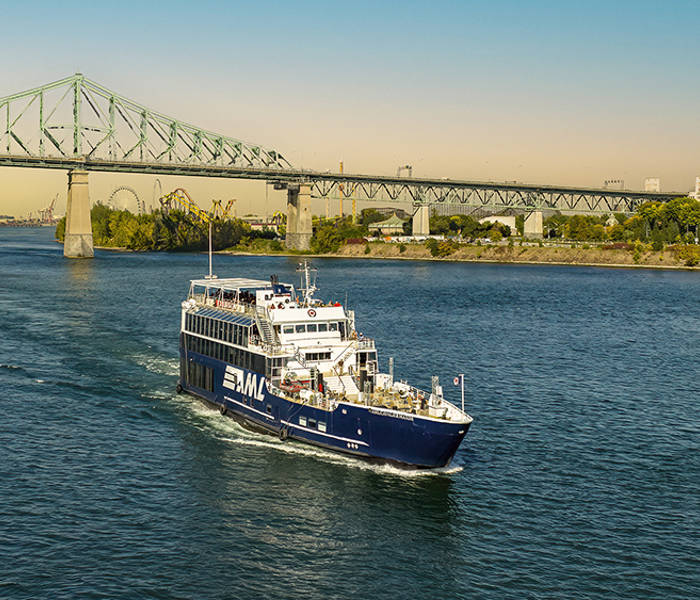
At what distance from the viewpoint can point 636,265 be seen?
178125mm

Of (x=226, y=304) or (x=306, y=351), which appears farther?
(x=226, y=304)

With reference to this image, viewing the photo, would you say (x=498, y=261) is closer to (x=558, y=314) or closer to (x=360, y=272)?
(x=360, y=272)

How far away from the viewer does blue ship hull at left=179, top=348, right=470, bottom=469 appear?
32.8 meters

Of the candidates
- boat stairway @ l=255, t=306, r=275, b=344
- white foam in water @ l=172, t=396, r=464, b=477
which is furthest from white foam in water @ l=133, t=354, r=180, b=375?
boat stairway @ l=255, t=306, r=275, b=344

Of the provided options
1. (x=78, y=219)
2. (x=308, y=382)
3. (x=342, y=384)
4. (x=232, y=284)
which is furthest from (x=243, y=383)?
(x=78, y=219)

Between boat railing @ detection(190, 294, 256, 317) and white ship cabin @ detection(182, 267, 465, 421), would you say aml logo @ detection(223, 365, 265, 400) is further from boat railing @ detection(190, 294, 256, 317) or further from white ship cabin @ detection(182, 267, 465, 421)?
boat railing @ detection(190, 294, 256, 317)

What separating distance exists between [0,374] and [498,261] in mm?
159670

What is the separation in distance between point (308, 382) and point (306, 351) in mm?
1713

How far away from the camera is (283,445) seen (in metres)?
37.4

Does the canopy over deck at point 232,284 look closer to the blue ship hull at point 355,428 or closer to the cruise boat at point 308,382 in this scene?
the cruise boat at point 308,382

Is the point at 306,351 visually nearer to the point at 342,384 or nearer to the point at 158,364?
the point at 342,384

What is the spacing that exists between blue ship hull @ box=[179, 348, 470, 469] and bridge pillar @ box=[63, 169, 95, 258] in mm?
160011

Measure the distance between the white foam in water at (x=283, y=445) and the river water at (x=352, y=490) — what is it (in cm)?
14

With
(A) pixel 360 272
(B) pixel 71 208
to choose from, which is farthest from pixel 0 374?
(B) pixel 71 208
